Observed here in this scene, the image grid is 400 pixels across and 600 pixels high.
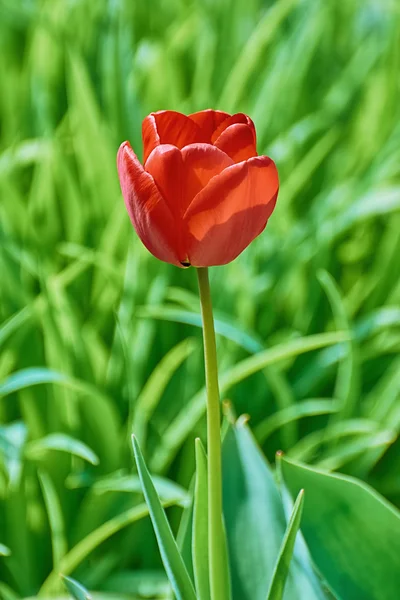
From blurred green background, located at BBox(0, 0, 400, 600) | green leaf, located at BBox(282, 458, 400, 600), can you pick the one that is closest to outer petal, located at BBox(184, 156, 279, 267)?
green leaf, located at BBox(282, 458, 400, 600)

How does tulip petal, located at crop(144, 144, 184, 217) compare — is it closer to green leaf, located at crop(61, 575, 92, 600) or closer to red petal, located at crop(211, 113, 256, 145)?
red petal, located at crop(211, 113, 256, 145)

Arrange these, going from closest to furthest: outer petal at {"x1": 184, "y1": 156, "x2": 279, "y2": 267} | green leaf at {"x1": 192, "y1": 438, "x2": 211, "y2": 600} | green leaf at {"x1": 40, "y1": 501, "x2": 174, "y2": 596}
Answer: outer petal at {"x1": 184, "y1": 156, "x2": 279, "y2": 267} < green leaf at {"x1": 192, "y1": 438, "x2": 211, "y2": 600} < green leaf at {"x1": 40, "y1": 501, "x2": 174, "y2": 596}

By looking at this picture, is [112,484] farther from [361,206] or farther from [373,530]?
[361,206]

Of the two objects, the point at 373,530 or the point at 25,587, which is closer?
the point at 373,530

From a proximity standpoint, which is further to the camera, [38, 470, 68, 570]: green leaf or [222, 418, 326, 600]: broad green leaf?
[38, 470, 68, 570]: green leaf

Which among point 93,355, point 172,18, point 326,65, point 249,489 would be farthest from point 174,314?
point 172,18

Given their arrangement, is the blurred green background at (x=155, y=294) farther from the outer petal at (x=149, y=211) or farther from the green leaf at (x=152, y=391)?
the outer petal at (x=149, y=211)

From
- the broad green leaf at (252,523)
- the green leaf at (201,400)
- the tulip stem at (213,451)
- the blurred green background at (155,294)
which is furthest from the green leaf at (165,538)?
the green leaf at (201,400)
